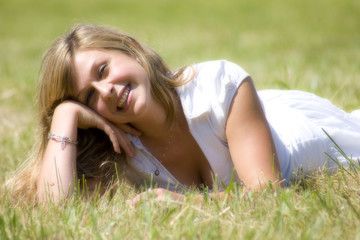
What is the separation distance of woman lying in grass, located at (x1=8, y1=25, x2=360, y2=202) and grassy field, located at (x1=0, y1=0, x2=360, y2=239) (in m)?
0.30

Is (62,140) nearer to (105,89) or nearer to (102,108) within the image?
(102,108)

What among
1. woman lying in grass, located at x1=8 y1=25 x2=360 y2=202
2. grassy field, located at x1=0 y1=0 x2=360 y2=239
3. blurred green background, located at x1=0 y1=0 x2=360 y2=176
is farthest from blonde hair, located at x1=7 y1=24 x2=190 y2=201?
blurred green background, located at x1=0 y1=0 x2=360 y2=176

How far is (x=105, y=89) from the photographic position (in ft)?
8.67

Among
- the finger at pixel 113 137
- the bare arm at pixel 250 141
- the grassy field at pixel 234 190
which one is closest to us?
the grassy field at pixel 234 190

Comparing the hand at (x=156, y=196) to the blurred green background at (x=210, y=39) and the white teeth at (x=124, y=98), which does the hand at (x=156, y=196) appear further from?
the blurred green background at (x=210, y=39)

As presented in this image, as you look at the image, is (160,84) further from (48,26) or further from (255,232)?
(48,26)

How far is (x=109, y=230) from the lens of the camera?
1949 mm

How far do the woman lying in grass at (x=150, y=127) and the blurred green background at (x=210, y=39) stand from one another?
2.17 ft

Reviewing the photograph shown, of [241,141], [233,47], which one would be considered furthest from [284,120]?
[233,47]

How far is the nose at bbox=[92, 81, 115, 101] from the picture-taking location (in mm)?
2629

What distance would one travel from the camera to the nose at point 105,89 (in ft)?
8.63

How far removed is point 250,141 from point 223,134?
0.24m

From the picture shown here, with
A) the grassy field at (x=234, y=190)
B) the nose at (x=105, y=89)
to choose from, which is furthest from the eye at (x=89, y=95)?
the grassy field at (x=234, y=190)

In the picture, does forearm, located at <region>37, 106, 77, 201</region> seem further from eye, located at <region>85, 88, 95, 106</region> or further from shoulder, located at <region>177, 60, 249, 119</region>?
shoulder, located at <region>177, 60, 249, 119</region>
